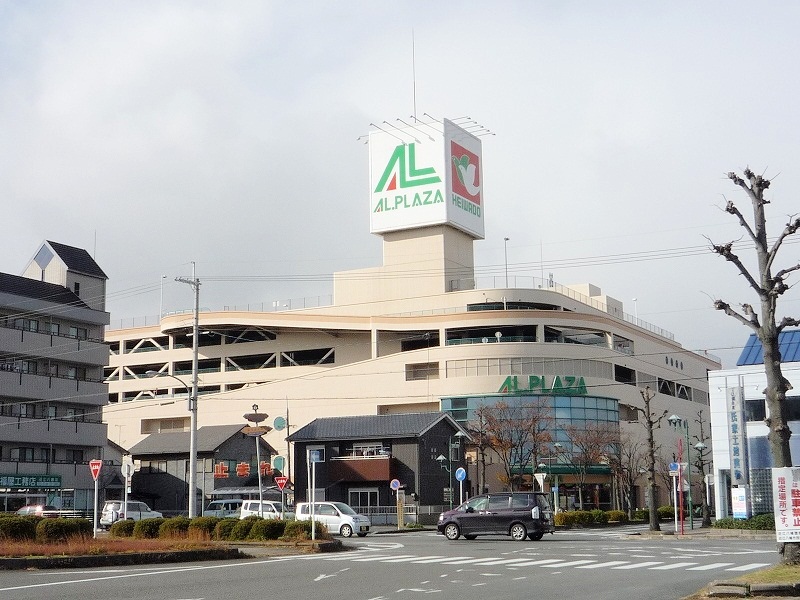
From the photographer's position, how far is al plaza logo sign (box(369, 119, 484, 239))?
96312 mm

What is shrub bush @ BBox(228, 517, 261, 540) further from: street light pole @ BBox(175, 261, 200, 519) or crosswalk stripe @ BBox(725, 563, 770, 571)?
crosswalk stripe @ BBox(725, 563, 770, 571)

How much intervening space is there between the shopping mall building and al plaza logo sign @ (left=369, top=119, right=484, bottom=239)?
14cm

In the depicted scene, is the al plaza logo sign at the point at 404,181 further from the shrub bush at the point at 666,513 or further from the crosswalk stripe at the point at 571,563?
the crosswalk stripe at the point at 571,563

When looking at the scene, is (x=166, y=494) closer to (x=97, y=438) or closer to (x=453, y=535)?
(x=97, y=438)

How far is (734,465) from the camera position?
A: 152 feet

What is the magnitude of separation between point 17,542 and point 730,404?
33.6m

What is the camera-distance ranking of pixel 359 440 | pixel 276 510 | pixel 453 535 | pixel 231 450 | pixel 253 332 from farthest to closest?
pixel 253 332, pixel 231 450, pixel 359 440, pixel 276 510, pixel 453 535

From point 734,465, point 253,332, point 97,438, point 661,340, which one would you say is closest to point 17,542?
point 734,465

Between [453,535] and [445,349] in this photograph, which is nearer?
[453,535]

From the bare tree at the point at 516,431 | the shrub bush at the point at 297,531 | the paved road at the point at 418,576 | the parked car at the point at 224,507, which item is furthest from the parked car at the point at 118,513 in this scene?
the bare tree at the point at 516,431

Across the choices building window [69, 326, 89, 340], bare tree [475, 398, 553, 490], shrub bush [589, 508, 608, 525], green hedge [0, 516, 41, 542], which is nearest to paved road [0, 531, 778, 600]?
green hedge [0, 516, 41, 542]

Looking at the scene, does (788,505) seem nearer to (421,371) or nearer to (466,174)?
(421,371)

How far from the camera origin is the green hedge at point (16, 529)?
1000 inches

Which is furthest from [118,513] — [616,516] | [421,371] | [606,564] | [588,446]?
[421,371]
